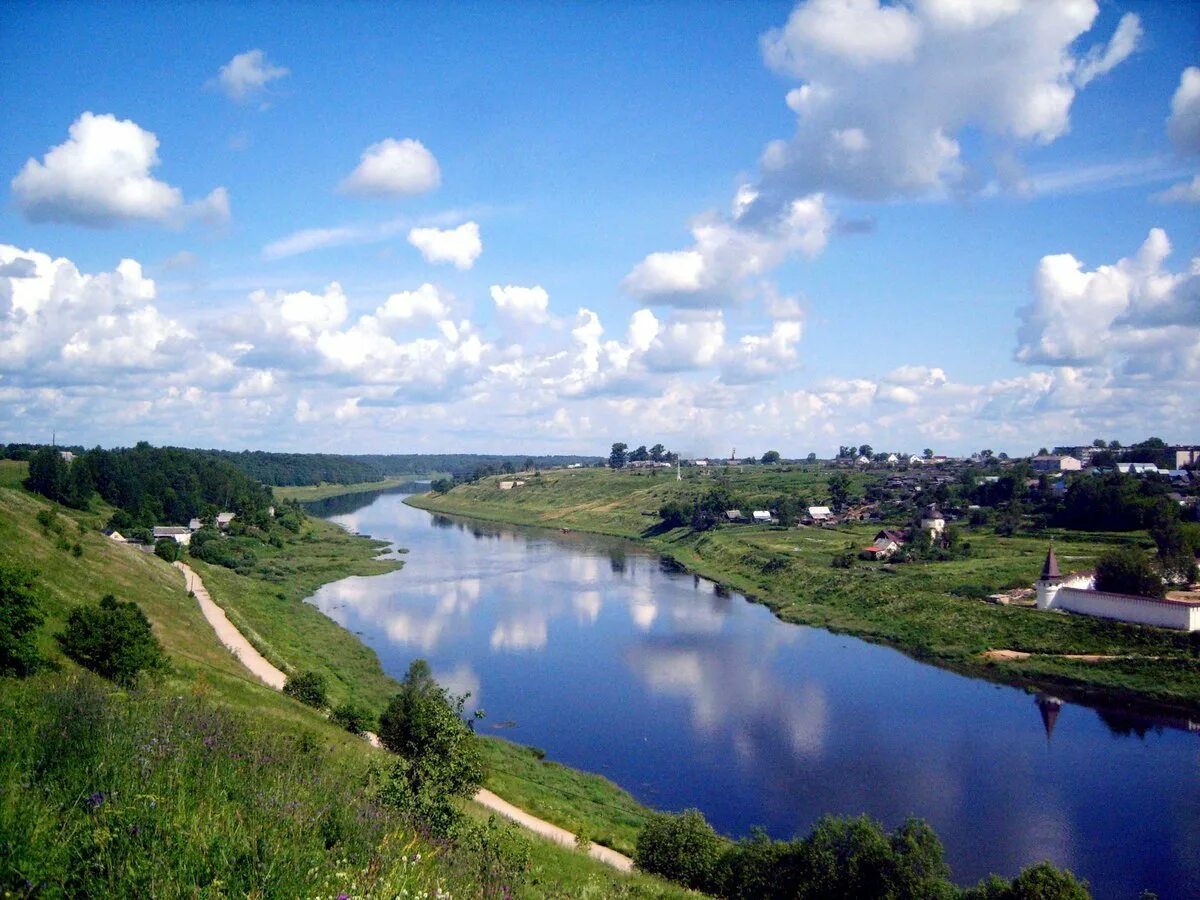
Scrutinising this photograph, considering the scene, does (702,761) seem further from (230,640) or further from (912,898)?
(230,640)

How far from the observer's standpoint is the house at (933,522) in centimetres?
6631

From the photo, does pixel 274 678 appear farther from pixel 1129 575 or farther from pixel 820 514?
pixel 820 514

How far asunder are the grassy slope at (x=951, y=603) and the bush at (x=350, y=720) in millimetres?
28915

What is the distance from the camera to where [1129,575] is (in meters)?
43.7

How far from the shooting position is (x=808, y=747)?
28719 mm

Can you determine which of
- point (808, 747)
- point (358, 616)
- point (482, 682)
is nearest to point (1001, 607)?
point (808, 747)

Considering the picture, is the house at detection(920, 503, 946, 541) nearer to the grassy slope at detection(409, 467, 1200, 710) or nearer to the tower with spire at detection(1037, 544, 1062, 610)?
the grassy slope at detection(409, 467, 1200, 710)

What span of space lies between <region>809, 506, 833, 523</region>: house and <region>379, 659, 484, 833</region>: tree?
6810 centimetres

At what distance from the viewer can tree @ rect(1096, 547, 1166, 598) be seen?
→ 43250 millimetres

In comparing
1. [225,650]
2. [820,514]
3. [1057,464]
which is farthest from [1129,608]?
[1057,464]

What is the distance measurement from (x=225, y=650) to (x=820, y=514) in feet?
222

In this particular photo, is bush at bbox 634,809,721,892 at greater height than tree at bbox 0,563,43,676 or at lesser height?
lesser

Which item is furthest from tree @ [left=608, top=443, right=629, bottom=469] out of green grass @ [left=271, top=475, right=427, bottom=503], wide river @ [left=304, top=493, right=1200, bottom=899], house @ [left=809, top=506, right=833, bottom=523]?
wide river @ [left=304, top=493, right=1200, bottom=899]

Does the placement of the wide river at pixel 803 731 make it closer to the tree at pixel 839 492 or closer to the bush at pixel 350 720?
the bush at pixel 350 720
